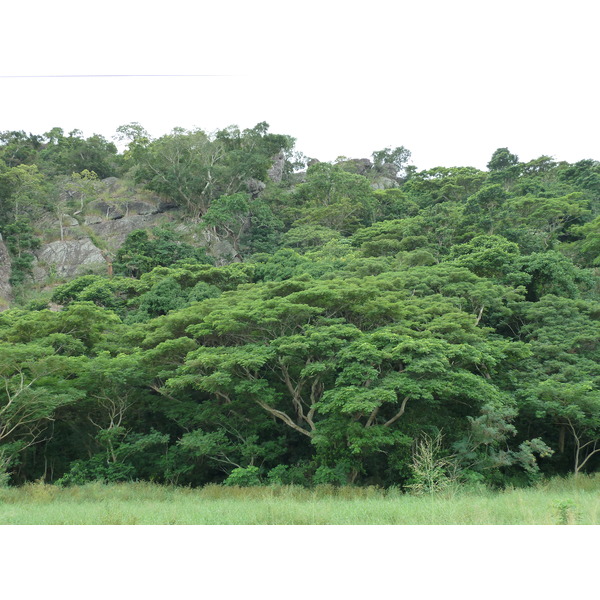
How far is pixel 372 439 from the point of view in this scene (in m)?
8.07

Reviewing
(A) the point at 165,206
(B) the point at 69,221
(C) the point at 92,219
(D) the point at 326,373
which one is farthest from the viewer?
(A) the point at 165,206

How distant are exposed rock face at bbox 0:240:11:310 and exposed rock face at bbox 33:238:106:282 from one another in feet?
3.94

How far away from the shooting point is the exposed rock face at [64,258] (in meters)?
23.2

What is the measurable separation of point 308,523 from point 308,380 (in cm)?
615

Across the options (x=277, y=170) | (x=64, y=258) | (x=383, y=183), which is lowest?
(x=64, y=258)

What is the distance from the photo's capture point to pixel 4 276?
2214cm

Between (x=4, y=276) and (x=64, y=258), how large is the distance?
9.34ft

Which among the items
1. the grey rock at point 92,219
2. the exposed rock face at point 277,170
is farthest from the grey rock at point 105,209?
the exposed rock face at point 277,170

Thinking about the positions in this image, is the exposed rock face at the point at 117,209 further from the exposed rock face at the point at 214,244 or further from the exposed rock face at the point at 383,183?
the exposed rock face at the point at 383,183

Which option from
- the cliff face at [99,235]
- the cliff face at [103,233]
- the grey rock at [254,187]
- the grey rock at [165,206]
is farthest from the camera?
the grey rock at [254,187]

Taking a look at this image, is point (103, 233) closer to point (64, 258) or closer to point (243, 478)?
point (64, 258)

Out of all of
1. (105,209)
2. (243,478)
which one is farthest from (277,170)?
(243,478)

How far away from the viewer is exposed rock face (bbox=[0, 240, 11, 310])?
69.1 ft

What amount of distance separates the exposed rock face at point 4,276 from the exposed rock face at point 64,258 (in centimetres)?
120
